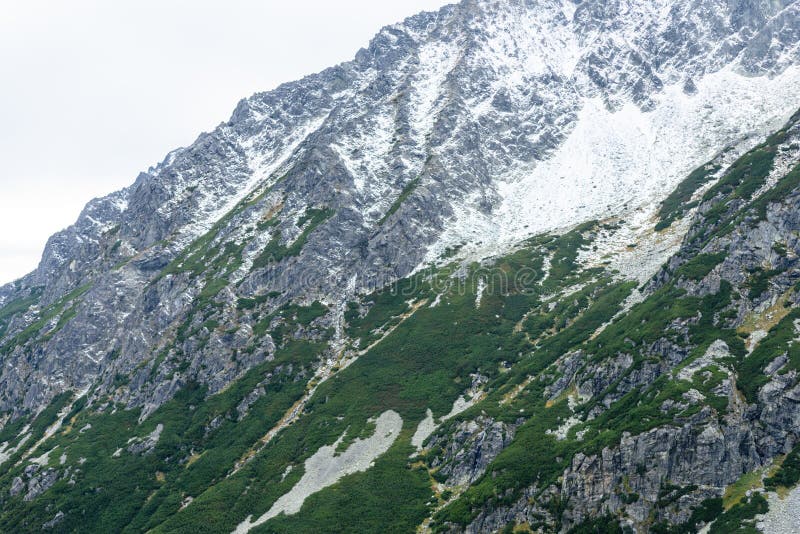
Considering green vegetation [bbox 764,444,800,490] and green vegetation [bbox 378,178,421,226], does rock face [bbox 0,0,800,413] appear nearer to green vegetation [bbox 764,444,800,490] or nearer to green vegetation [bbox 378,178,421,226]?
green vegetation [bbox 378,178,421,226]

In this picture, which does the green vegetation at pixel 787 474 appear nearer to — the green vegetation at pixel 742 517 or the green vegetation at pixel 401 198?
the green vegetation at pixel 742 517

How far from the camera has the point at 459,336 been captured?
111 meters

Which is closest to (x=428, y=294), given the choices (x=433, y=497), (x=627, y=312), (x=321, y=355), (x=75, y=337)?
(x=321, y=355)

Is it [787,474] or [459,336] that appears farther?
[459,336]

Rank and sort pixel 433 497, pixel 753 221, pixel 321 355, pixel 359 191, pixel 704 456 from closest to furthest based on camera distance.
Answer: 1. pixel 704 456
2. pixel 433 497
3. pixel 753 221
4. pixel 321 355
5. pixel 359 191

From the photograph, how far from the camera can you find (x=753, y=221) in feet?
272

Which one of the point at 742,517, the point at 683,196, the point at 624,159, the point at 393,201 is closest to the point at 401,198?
the point at 393,201

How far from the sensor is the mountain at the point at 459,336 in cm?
6038

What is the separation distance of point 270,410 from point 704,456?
255 ft

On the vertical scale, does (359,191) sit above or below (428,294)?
above

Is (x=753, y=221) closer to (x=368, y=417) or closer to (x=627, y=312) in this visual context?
(x=627, y=312)

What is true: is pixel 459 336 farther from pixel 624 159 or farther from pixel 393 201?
pixel 624 159

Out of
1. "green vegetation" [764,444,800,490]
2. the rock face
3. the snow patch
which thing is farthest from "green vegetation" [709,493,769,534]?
the rock face

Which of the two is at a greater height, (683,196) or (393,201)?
(393,201)
